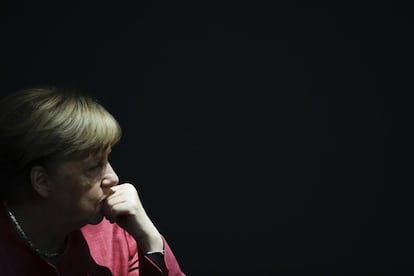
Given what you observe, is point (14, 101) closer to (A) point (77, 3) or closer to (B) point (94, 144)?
(B) point (94, 144)

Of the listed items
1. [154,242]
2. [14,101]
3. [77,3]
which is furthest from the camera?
[77,3]

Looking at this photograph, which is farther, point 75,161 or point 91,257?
point 91,257

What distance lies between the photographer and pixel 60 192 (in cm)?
135

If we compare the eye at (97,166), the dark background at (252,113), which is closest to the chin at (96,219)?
the eye at (97,166)

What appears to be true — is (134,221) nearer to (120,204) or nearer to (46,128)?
(120,204)

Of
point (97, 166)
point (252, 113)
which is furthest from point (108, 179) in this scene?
point (252, 113)

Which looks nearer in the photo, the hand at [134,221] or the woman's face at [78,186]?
the woman's face at [78,186]

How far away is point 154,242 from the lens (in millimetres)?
1463

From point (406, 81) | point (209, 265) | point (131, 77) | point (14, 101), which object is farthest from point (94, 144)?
point (406, 81)

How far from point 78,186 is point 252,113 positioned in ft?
5.19

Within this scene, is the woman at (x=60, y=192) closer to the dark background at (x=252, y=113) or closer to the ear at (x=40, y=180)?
the ear at (x=40, y=180)

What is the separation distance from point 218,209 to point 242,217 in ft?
0.34

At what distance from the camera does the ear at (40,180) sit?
4.36ft

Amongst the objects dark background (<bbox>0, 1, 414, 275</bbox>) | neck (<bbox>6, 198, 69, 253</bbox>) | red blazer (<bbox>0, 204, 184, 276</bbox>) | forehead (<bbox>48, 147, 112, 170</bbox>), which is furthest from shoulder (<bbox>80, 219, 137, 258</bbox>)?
dark background (<bbox>0, 1, 414, 275</bbox>)
